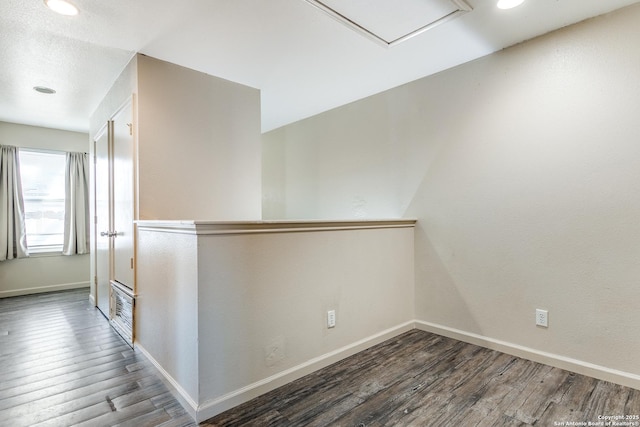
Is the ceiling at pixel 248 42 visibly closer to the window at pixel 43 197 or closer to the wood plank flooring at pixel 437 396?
the window at pixel 43 197

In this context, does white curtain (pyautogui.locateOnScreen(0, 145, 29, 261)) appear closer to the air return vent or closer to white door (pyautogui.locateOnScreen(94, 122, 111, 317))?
white door (pyautogui.locateOnScreen(94, 122, 111, 317))

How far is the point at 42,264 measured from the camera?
15.3 feet

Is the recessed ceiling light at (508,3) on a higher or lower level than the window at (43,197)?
higher

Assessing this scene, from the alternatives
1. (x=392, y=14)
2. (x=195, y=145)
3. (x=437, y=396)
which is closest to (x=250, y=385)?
(x=437, y=396)

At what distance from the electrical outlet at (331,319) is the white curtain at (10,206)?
15.6 ft

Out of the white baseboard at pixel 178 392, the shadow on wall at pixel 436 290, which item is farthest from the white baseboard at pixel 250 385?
the shadow on wall at pixel 436 290

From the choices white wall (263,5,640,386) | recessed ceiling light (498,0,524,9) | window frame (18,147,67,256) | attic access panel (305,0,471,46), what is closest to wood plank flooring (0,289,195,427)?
window frame (18,147,67,256)

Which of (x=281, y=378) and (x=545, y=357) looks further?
(x=545, y=357)

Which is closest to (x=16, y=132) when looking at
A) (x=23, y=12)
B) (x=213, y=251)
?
(x=23, y=12)

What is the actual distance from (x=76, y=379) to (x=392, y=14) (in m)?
3.18

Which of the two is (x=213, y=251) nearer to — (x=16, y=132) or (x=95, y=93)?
(x=95, y=93)

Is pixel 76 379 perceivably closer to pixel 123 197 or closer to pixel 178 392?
pixel 178 392

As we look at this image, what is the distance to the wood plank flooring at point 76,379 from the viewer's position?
170 cm

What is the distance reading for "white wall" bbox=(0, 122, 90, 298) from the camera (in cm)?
438
